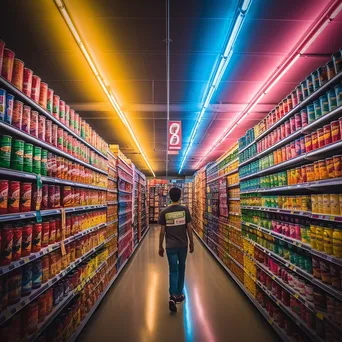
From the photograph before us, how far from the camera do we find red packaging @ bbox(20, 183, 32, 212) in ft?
6.64

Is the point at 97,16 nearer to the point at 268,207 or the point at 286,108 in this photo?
the point at 286,108

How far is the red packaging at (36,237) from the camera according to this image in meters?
2.18

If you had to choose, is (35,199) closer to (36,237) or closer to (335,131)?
(36,237)

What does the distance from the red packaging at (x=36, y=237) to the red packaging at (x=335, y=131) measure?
2.77 metres

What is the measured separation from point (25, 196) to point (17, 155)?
354 millimetres

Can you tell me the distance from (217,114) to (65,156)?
20.1 feet

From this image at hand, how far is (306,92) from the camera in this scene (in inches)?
103

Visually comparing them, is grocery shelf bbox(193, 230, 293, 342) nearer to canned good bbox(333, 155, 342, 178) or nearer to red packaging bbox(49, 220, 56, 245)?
canned good bbox(333, 155, 342, 178)

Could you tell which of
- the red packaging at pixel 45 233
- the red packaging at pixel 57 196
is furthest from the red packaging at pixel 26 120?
the red packaging at pixel 45 233

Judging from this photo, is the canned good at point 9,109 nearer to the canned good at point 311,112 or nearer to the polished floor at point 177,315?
the polished floor at point 177,315

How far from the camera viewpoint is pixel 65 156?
2891 millimetres

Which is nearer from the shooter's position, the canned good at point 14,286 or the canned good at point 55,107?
the canned good at point 14,286

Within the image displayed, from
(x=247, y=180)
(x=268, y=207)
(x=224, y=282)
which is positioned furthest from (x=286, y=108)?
(x=224, y=282)

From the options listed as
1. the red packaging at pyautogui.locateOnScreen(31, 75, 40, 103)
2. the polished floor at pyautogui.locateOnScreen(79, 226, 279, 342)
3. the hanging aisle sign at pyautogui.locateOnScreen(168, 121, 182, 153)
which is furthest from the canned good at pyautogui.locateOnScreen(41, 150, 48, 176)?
the hanging aisle sign at pyautogui.locateOnScreen(168, 121, 182, 153)
